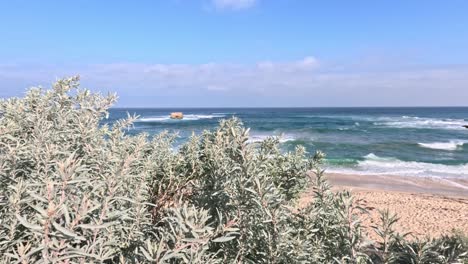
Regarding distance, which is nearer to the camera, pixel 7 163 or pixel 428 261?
pixel 428 261

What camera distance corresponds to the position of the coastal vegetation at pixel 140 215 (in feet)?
3.82

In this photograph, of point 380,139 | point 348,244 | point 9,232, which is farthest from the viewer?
point 380,139

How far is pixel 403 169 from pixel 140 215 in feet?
Result: 72.6

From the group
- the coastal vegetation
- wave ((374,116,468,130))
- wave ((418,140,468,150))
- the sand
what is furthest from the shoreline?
wave ((374,116,468,130))

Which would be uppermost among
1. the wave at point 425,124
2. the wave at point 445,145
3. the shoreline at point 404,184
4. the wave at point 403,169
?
the wave at point 425,124

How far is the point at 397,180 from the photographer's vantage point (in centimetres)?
1872

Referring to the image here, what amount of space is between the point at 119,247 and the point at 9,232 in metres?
0.45

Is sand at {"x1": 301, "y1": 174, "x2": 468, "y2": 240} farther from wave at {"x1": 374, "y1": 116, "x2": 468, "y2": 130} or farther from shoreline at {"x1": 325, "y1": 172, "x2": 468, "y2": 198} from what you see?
wave at {"x1": 374, "y1": 116, "x2": 468, "y2": 130}

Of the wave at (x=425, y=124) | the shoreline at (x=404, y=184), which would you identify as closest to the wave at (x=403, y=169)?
the shoreline at (x=404, y=184)

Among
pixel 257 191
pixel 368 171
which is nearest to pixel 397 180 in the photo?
pixel 368 171

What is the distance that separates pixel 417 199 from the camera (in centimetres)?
1452

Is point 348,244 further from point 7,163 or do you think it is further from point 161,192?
point 161,192

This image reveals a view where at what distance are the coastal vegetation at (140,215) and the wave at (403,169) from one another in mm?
19852

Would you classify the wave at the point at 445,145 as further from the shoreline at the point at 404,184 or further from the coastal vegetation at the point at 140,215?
the coastal vegetation at the point at 140,215
